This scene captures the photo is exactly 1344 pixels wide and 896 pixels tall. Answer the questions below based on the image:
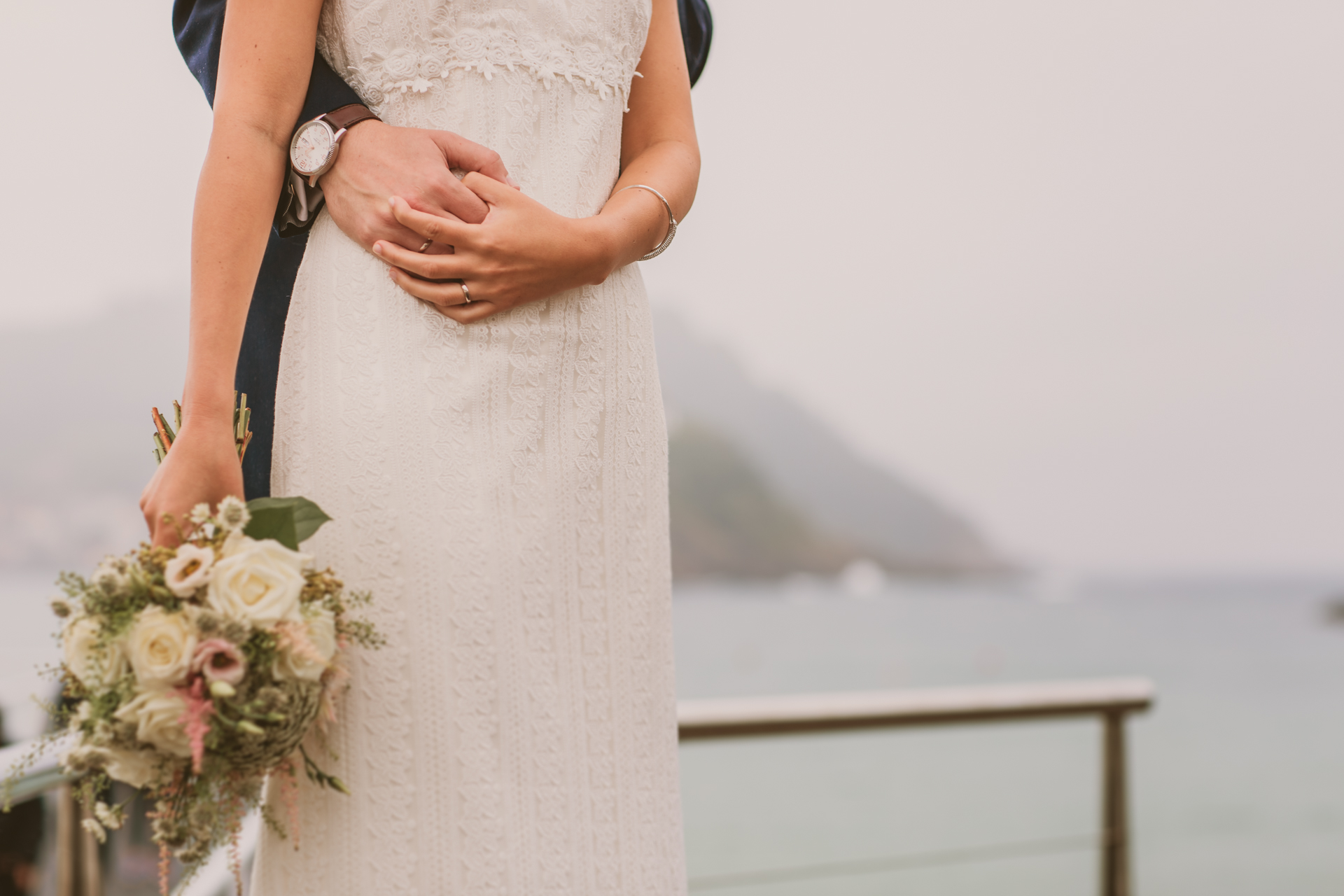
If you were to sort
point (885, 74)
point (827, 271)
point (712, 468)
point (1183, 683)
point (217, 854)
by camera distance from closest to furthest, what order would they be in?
point (217, 854) → point (885, 74) → point (1183, 683) → point (827, 271) → point (712, 468)

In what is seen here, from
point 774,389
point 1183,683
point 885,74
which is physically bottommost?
point 1183,683

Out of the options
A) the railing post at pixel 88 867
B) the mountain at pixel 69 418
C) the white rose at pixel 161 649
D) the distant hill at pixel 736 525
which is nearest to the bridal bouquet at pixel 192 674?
Answer: the white rose at pixel 161 649

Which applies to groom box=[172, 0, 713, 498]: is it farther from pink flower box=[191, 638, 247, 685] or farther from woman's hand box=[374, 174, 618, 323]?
pink flower box=[191, 638, 247, 685]

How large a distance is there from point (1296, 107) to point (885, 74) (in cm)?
1001

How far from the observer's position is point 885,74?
26.2 meters

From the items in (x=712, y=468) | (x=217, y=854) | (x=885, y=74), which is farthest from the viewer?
(x=712, y=468)

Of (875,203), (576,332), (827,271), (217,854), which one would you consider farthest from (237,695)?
(827,271)

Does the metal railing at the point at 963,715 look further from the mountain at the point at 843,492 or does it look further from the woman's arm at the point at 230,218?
the mountain at the point at 843,492

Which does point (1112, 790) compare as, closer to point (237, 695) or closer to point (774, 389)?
point (237, 695)

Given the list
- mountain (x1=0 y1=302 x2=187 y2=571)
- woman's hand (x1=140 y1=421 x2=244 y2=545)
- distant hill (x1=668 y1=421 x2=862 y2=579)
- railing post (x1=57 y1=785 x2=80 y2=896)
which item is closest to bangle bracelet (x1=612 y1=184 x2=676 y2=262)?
woman's hand (x1=140 y1=421 x2=244 y2=545)

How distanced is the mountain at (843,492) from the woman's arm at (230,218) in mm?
32890

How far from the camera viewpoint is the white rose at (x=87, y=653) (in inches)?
22.5

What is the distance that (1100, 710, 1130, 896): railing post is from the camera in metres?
2.30

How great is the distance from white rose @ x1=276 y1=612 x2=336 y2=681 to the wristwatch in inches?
15.8
